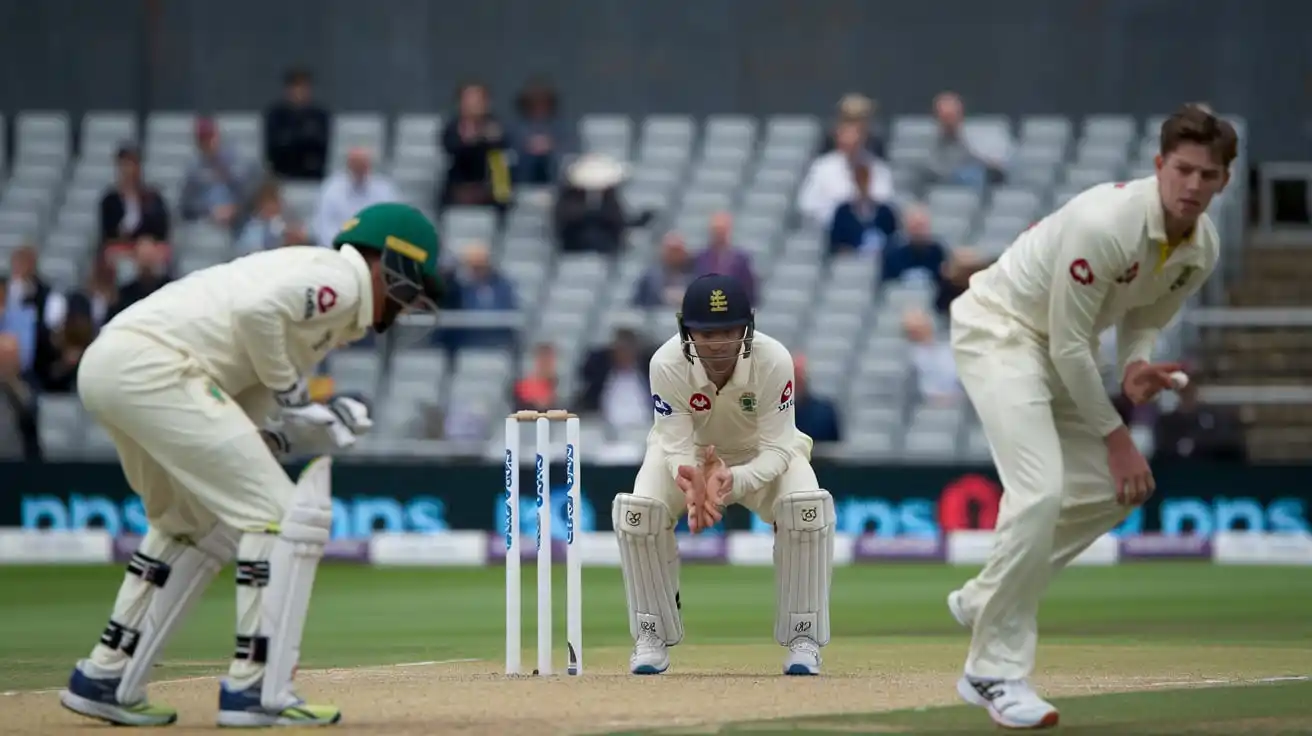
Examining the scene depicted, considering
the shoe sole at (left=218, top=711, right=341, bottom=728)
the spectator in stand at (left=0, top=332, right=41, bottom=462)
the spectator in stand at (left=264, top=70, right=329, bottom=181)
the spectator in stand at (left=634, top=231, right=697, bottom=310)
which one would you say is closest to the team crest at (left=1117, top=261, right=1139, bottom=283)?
the shoe sole at (left=218, top=711, right=341, bottom=728)

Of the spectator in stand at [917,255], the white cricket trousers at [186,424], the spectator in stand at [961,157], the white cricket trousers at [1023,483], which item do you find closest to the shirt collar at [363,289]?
the white cricket trousers at [186,424]

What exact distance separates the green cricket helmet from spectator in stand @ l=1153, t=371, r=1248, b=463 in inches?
341

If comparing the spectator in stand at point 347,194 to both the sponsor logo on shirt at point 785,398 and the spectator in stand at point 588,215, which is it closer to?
the spectator in stand at point 588,215

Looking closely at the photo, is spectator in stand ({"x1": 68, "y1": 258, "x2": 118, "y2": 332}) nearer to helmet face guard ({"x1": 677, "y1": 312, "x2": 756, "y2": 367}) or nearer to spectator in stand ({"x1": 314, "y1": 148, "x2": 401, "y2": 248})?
spectator in stand ({"x1": 314, "y1": 148, "x2": 401, "y2": 248})

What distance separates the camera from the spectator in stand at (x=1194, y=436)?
45.0 ft

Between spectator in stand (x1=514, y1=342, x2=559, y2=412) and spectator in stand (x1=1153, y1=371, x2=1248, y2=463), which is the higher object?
spectator in stand (x1=514, y1=342, x2=559, y2=412)

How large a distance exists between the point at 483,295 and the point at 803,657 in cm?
755

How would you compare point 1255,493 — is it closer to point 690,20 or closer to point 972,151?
point 972,151

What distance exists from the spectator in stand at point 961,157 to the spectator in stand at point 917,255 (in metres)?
1.03

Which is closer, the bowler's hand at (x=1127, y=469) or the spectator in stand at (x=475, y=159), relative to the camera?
the bowler's hand at (x=1127, y=469)

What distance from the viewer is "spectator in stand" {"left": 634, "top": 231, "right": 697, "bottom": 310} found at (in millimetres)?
14344

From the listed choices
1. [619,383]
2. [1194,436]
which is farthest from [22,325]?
[1194,436]

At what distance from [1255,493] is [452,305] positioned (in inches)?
217

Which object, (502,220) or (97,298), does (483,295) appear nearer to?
(502,220)
